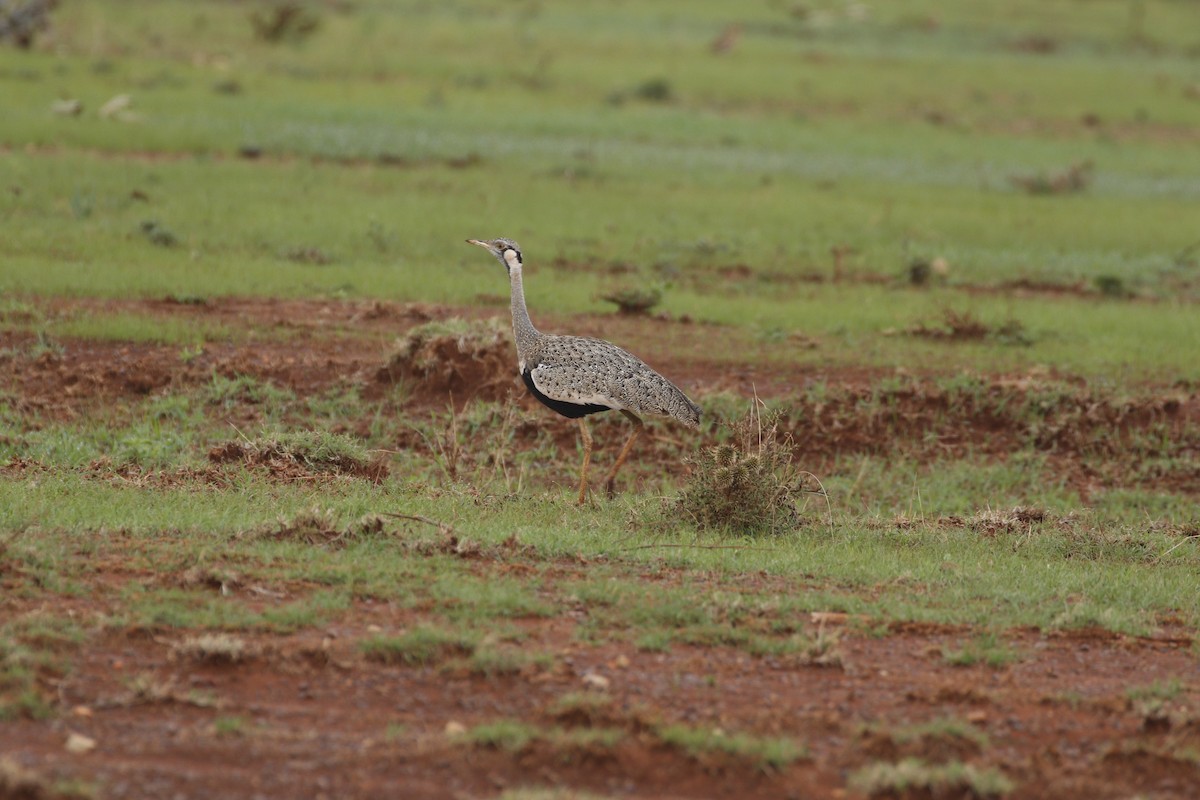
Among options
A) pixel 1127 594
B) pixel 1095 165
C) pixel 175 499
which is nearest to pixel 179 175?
pixel 175 499

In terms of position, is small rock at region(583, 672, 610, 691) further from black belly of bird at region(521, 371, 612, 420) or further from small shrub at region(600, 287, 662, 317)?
small shrub at region(600, 287, 662, 317)

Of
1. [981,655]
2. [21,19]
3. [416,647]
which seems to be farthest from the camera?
[21,19]

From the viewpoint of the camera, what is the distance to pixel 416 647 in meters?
6.52

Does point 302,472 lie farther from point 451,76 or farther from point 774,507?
point 451,76

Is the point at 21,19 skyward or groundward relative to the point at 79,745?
skyward

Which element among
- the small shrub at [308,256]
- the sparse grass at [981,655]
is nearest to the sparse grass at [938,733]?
the sparse grass at [981,655]

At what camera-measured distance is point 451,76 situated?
91.0ft

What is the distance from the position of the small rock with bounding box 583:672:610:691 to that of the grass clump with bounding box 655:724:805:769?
1.42ft

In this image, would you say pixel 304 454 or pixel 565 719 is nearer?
pixel 565 719

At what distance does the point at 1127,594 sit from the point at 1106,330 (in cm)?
701

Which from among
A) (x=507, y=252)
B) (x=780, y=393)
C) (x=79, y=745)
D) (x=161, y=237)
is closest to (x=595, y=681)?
(x=79, y=745)

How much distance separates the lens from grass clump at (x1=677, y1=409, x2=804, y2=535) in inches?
348

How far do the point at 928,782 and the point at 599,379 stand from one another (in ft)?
13.8

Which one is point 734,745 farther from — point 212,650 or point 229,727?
point 212,650
